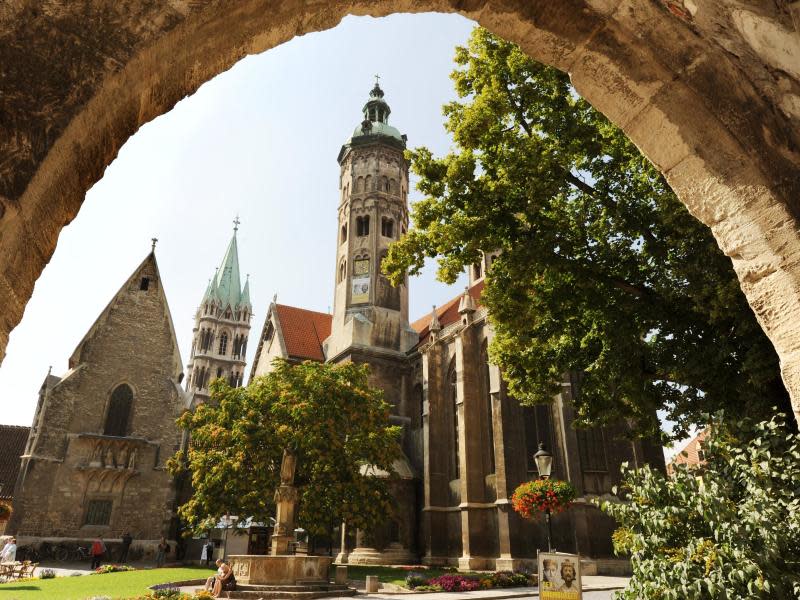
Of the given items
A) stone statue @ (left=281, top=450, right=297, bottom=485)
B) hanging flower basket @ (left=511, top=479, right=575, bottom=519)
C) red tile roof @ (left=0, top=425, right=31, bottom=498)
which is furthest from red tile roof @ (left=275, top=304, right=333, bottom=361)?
hanging flower basket @ (left=511, top=479, right=575, bottom=519)

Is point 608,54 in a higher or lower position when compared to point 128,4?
higher

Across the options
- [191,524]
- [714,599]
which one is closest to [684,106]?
[714,599]

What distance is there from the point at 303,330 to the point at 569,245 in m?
31.2

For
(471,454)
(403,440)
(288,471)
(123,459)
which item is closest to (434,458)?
(471,454)

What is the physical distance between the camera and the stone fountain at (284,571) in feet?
46.4

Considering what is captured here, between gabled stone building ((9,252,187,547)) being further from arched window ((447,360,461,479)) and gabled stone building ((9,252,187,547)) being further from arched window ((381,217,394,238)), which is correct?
arched window ((381,217,394,238))

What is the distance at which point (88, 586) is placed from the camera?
15.1m

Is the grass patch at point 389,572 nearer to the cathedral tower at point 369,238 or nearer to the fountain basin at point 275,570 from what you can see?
the fountain basin at point 275,570

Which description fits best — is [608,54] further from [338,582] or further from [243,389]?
[243,389]

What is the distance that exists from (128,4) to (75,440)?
29.6 meters

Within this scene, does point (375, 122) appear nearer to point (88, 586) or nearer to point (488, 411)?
point (488, 411)

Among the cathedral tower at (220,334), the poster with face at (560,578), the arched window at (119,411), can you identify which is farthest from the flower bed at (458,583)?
the cathedral tower at (220,334)

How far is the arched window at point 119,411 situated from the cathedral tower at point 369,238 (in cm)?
1167

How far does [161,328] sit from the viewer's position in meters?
30.7
